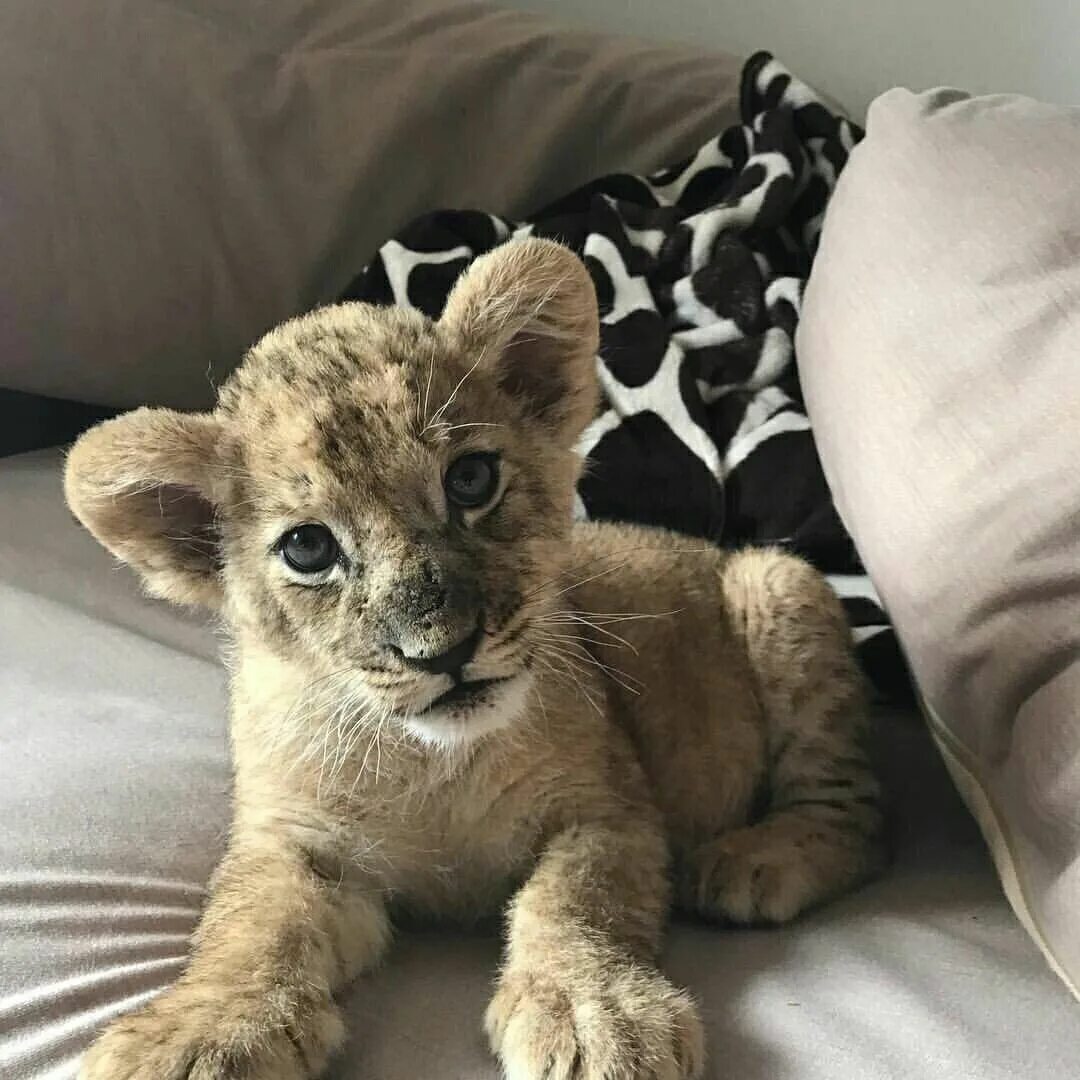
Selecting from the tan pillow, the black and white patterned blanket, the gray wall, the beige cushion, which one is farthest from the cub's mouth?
the gray wall

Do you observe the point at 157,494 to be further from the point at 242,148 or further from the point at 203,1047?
the point at 242,148

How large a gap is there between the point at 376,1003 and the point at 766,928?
385 millimetres

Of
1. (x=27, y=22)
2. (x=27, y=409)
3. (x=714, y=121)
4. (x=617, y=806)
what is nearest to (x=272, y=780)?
(x=617, y=806)

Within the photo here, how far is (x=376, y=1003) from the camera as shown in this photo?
0.97 metres

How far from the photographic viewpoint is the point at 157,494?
1082 millimetres

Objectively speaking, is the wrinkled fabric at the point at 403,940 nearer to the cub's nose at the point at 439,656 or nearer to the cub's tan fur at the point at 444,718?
the cub's tan fur at the point at 444,718

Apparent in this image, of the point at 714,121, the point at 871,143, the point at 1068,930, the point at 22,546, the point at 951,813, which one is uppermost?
the point at 871,143

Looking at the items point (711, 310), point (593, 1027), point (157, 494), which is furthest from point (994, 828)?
point (711, 310)

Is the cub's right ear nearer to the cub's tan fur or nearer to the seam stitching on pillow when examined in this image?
the cub's tan fur

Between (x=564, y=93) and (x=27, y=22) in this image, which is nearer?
(x=27, y=22)

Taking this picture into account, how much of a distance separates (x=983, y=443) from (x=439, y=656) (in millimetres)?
570


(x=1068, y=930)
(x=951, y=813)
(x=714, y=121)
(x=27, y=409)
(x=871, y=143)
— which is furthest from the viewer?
(x=714, y=121)

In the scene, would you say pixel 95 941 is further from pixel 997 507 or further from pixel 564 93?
pixel 564 93

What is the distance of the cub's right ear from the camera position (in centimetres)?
102
